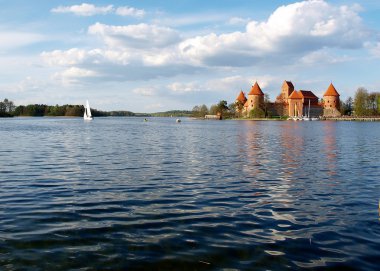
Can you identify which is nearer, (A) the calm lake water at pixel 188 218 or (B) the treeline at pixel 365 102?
(A) the calm lake water at pixel 188 218

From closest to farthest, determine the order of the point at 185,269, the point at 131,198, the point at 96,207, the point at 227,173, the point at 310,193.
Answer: the point at 185,269 → the point at 96,207 → the point at 131,198 → the point at 310,193 → the point at 227,173

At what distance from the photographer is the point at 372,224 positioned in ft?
37.6

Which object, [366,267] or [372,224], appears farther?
[372,224]

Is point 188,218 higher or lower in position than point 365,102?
lower

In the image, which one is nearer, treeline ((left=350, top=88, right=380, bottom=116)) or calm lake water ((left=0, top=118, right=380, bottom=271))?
calm lake water ((left=0, top=118, right=380, bottom=271))

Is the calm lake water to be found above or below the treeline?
below

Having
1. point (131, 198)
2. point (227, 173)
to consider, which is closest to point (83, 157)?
point (227, 173)

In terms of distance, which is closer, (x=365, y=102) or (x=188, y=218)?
(x=188, y=218)

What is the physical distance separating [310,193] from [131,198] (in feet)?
24.9

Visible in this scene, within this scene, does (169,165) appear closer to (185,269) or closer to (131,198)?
(131,198)

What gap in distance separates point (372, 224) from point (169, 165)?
48.8ft

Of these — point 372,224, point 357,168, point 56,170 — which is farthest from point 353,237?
point 56,170

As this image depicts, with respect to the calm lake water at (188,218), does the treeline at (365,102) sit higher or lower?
higher

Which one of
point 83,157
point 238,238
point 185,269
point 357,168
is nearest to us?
point 185,269
